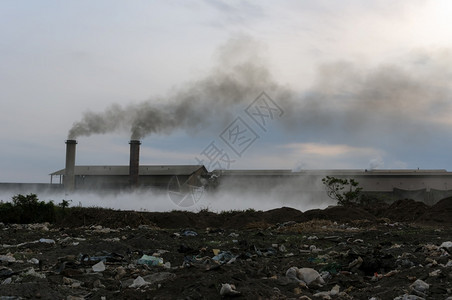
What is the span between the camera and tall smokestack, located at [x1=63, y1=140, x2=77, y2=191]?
3509cm

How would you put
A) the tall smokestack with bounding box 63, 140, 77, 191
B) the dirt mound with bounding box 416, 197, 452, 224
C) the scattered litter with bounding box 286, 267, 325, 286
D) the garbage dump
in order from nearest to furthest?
the garbage dump
the scattered litter with bounding box 286, 267, 325, 286
the dirt mound with bounding box 416, 197, 452, 224
the tall smokestack with bounding box 63, 140, 77, 191

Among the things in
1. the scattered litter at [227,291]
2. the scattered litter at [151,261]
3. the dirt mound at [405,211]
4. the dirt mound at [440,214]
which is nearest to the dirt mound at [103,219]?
the scattered litter at [151,261]

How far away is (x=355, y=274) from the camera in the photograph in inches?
278

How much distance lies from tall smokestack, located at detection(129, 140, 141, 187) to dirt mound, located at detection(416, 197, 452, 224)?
20.7m

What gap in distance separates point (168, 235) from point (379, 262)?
7019mm

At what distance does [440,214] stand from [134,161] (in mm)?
21718

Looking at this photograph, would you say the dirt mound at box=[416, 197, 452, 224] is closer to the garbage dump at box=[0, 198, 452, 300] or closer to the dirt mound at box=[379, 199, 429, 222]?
the dirt mound at box=[379, 199, 429, 222]

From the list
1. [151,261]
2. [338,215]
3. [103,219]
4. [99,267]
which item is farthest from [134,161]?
[99,267]

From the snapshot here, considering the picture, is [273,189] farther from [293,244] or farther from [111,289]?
[111,289]

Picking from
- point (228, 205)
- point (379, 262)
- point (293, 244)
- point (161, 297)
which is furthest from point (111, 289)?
point (228, 205)

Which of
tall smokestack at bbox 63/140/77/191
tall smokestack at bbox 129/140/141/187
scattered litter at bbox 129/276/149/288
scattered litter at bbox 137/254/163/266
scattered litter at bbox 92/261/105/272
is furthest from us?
tall smokestack at bbox 63/140/77/191

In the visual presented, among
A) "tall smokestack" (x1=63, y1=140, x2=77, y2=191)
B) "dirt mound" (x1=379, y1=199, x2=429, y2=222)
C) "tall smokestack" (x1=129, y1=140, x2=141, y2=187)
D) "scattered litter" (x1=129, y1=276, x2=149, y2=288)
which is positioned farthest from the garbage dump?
"tall smokestack" (x1=63, y1=140, x2=77, y2=191)

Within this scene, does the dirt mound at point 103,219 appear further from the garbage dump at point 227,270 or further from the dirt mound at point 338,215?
the dirt mound at point 338,215

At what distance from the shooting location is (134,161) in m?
34.8
